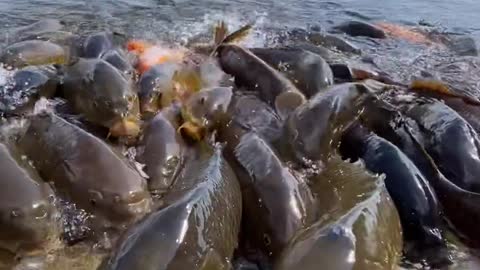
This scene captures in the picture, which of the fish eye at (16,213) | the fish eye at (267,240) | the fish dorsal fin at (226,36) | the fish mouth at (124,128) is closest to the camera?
the fish eye at (16,213)

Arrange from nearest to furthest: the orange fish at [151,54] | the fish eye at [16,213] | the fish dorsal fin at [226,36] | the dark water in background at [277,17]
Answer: the fish eye at [16,213], the orange fish at [151,54], the fish dorsal fin at [226,36], the dark water in background at [277,17]

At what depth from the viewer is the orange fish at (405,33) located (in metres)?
8.66

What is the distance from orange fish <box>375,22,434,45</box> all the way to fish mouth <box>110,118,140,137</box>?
5.29 m

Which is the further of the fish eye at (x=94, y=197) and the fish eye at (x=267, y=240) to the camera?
the fish eye at (x=94, y=197)

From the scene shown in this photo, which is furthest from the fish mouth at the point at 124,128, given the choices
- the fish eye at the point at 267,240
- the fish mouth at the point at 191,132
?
the fish eye at the point at 267,240

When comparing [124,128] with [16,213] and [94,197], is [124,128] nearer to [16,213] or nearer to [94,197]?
[94,197]

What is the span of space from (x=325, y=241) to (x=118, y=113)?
2.02m

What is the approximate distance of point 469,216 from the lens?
12.2 ft

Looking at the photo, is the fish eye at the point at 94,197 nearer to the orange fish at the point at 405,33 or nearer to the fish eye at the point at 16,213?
the fish eye at the point at 16,213

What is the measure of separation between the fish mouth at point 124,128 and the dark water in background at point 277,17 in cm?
316

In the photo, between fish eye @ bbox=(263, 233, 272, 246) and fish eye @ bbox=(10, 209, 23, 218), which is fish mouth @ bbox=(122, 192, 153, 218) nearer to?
fish eye @ bbox=(10, 209, 23, 218)

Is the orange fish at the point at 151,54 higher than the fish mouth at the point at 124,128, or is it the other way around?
the fish mouth at the point at 124,128

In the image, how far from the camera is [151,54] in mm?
6328

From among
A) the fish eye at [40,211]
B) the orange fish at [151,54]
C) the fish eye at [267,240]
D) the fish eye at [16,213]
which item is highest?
the fish eye at [16,213]
